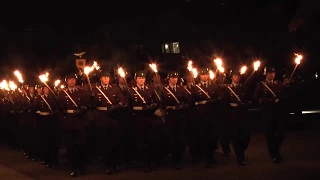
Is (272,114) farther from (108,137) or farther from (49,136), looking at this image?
(49,136)

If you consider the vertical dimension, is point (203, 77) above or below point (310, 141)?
above

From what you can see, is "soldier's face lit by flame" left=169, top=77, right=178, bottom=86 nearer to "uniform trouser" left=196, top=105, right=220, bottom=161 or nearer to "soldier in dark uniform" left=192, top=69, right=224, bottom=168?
"soldier in dark uniform" left=192, top=69, right=224, bottom=168

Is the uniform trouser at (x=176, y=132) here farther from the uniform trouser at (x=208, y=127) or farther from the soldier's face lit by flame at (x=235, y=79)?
the soldier's face lit by flame at (x=235, y=79)

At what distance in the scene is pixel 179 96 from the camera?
1430 centimetres

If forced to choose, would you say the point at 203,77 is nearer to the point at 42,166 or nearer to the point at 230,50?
the point at 42,166

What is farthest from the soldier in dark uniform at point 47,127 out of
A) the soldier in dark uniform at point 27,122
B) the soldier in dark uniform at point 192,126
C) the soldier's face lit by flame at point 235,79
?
the soldier's face lit by flame at point 235,79

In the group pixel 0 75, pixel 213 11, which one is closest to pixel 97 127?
pixel 213 11

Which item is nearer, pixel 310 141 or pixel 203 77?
pixel 203 77

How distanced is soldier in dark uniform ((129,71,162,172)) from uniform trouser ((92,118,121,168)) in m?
0.45

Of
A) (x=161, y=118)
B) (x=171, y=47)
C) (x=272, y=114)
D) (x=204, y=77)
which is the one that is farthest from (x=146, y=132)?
(x=171, y=47)

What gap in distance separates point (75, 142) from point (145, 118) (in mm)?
1648

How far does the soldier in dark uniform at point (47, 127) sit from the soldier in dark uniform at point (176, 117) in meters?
3.65

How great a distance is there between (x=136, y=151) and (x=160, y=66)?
525 inches

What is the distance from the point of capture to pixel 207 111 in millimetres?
14375
